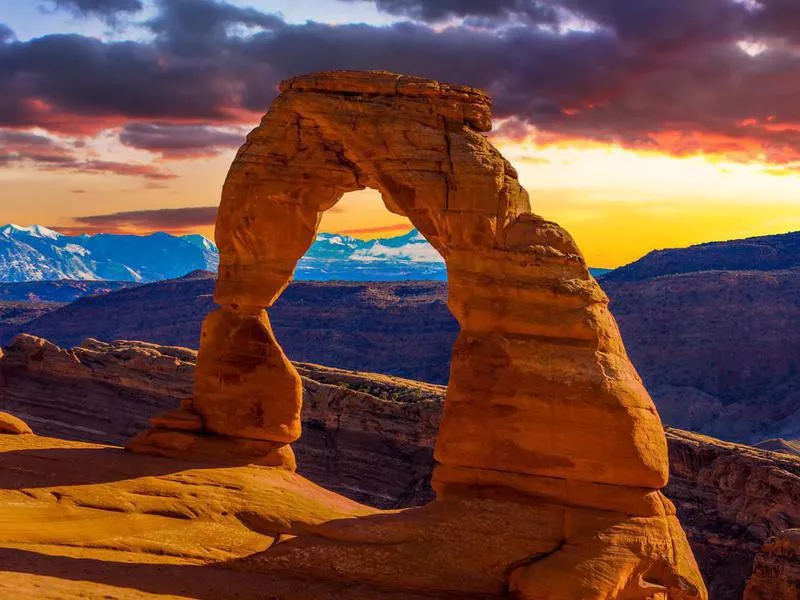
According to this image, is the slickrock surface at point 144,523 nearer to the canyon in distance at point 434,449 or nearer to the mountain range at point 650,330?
the canyon in distance at point 434,449

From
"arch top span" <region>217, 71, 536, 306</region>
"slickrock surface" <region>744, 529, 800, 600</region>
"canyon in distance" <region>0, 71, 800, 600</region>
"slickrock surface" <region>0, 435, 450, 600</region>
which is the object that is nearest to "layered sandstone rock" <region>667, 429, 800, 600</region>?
"slickrock surface" <region>744, 529, 800, 600</region>

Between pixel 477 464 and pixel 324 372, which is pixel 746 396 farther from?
pixel 477 464

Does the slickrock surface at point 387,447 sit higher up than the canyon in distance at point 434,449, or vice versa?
the canyon in distance at point 434,449

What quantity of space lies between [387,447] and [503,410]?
27.8 meters

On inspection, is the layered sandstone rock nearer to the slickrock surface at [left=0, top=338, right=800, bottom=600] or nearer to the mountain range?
the slickrock surface at [left=0, top=338, right=800, bottom=600]

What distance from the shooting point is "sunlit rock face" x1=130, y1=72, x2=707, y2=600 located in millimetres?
20750

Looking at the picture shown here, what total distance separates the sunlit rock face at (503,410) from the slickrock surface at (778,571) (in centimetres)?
912

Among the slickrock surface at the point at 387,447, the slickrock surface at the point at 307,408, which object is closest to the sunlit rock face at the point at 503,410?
the slickrock surface at the point at 387,447

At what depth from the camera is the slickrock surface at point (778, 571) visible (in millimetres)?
29453

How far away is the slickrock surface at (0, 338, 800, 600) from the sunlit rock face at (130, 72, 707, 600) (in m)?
21.3

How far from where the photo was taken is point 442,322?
341 ft

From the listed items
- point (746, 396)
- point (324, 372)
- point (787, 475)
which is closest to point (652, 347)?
point (746, 396)

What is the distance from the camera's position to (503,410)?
21.8 metres

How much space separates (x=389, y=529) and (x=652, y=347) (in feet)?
262
